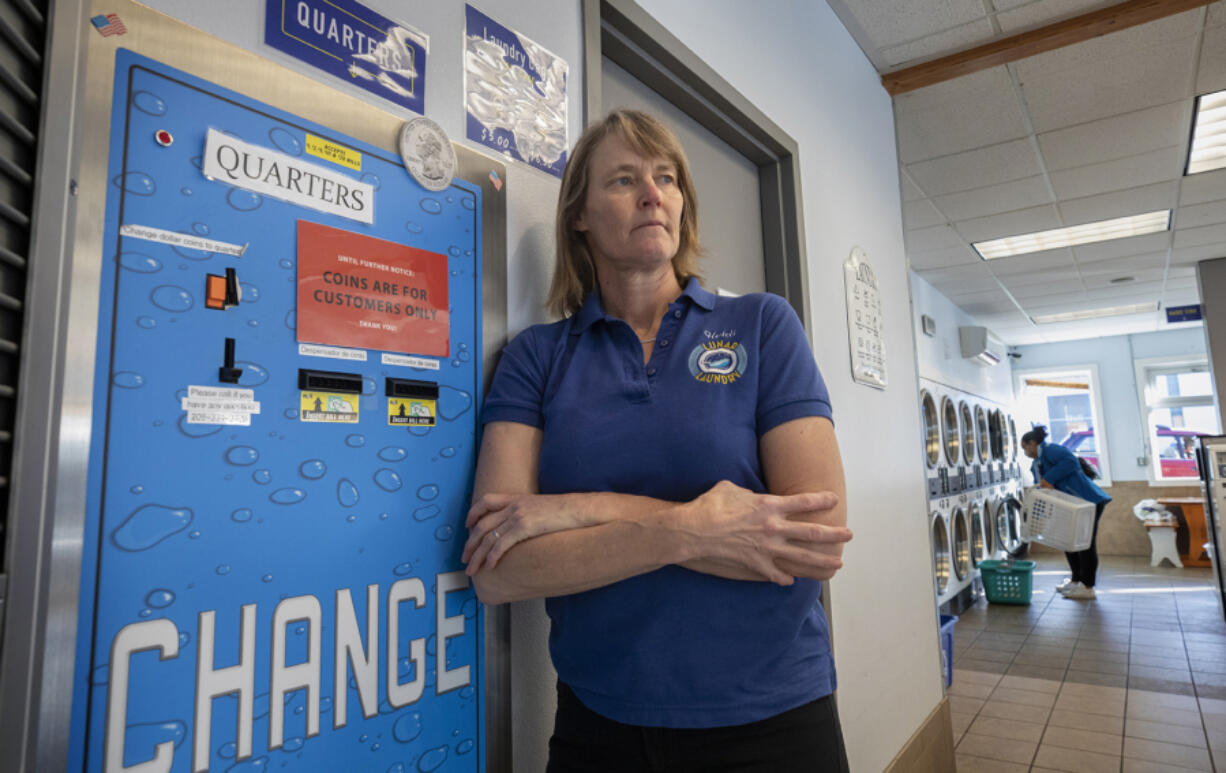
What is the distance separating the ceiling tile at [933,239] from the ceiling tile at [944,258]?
75mm

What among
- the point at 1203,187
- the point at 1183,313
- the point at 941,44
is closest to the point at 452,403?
the point at 941,44

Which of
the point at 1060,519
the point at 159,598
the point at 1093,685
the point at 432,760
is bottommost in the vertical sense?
the point at 1093,685

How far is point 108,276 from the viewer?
66 cm

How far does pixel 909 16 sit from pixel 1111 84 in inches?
50.6

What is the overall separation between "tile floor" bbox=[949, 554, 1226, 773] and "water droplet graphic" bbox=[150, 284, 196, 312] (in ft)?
10.6

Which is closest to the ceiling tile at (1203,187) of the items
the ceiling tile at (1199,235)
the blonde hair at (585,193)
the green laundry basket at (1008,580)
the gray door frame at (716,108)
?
the ceiling tile at (1199,235)

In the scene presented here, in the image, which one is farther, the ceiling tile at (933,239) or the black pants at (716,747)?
the ceiling tile at (933,239)

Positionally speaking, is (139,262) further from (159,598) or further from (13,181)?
(159,598)

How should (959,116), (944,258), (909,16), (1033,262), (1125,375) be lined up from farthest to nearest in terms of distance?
(1125,375), (1033,262), (944,258), (959,116), (909,16)

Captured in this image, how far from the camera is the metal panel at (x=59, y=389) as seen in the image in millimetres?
562

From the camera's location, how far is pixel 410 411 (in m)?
0.93

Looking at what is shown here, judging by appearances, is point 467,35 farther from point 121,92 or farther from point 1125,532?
point 1125,532

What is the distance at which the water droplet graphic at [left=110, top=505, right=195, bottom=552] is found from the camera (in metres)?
0.66

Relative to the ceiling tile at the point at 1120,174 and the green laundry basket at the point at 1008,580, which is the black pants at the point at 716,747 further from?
the green laundry basket at the point at 1008,580
